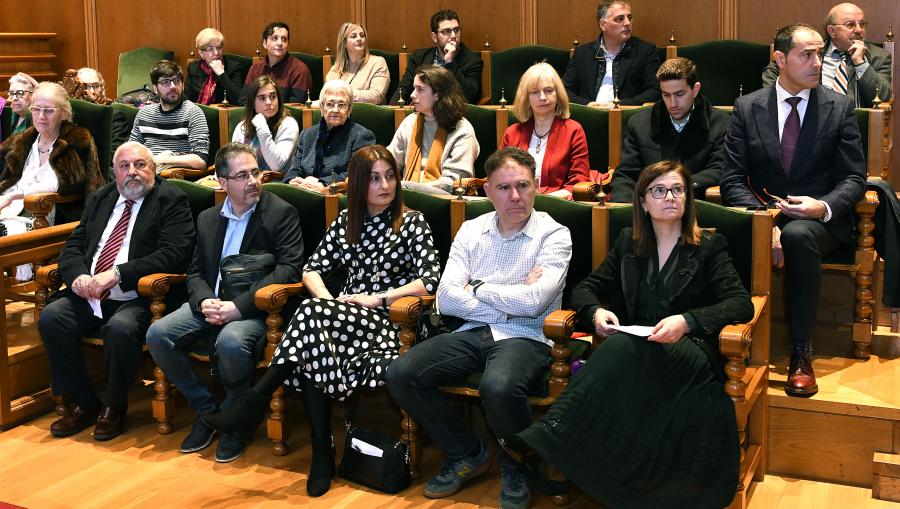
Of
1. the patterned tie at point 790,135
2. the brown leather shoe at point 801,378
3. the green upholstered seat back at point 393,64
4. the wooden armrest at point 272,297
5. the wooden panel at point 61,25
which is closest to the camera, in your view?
the brown leather shoe at point 801,378

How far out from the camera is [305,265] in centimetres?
271

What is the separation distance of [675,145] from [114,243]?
1575 mm

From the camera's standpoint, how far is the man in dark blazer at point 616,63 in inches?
149

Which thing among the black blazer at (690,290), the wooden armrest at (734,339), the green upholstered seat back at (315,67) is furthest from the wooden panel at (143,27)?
the wooden armrest at (734,339)

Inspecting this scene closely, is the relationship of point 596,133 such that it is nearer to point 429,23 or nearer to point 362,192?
point 362,192

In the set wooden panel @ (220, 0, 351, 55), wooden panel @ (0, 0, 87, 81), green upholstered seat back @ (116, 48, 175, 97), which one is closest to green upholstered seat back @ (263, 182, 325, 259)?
wooden panel @ (220, 0, 351, 55)

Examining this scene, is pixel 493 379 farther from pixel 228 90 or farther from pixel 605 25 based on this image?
pixel 228 90

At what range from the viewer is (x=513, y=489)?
2322mm

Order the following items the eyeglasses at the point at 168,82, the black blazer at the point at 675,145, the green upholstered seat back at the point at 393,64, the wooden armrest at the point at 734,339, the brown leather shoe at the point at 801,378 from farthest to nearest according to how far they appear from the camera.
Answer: the green upholstered seat back at the point at 393,64, the eyeglasses at the point at 168,82, the black blazer at the point at 675,145, the brown leather shoe at the point at 801,378, the wooden armrest at the point at 734,339

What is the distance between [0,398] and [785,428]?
6.67 feet

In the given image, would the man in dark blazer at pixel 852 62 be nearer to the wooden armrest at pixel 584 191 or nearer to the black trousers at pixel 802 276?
the wooden armrest at pixel 584 191

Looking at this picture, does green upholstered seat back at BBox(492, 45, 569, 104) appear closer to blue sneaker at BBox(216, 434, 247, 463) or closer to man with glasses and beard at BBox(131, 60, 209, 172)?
man with glasses and beard at BBox(131, 60, 209, 172)

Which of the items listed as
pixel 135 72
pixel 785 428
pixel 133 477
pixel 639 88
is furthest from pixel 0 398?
pixel 135 72

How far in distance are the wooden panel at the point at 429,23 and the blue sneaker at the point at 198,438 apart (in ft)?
8.28
